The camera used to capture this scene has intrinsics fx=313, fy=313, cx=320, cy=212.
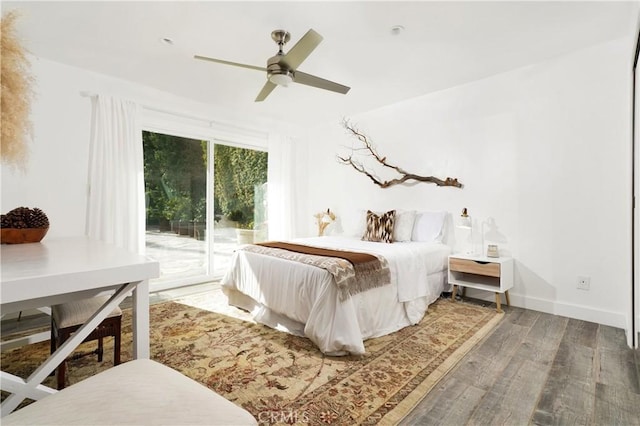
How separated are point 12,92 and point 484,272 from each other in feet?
11.7

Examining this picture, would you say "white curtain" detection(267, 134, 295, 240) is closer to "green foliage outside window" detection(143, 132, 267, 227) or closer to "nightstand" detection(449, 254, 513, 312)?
"green foliage outside window" detection(143, 132, 267, 227)

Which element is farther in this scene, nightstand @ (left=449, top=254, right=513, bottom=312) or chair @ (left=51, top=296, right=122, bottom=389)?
nightstand @ (left=449, top=254, right=513, bottom=312)

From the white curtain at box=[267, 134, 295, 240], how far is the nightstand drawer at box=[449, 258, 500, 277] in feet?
9.19

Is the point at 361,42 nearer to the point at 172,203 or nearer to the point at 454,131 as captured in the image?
the point at 454,131

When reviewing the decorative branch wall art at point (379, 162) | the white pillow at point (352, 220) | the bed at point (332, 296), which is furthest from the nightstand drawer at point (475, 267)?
the white pillow at point (352, 220)

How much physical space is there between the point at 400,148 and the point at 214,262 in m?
3.11

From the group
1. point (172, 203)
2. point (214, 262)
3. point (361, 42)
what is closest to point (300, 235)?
point (214, 262)

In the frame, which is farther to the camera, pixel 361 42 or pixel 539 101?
pixel 539 101

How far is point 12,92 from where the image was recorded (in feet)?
4.33

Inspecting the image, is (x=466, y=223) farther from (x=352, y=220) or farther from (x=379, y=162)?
(x=352, y=220)

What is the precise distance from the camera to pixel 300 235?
5.65 meters

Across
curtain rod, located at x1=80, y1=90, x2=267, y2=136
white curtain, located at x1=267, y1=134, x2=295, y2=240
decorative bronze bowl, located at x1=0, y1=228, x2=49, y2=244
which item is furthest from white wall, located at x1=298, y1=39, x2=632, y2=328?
decorative bronze bowl, located at x1=0, y1=228, x2=49, y2=244

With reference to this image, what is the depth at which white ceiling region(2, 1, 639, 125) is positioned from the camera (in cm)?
232

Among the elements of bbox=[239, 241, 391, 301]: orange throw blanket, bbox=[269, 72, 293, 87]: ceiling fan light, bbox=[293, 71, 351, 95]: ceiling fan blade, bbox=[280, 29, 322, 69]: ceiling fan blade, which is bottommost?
bbox=[239, 241, 391, 301]: orange throw blanket
